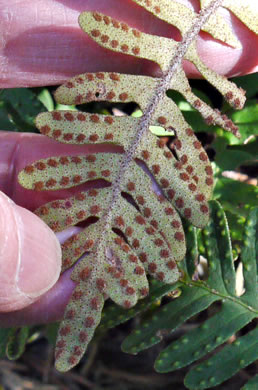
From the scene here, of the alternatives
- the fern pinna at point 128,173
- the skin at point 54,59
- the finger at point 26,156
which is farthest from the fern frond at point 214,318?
the finger at point 26,156

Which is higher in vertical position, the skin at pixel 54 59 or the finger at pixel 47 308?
the skin at pixel 54 59

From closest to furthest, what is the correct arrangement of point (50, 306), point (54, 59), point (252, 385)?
point (252, 385) < point (50, 306) < point (54, 59)

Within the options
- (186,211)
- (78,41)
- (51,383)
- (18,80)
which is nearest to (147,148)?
(186,211)

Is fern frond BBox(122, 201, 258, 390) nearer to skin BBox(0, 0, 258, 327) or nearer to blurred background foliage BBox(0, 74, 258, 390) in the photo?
blurred background foliage BBox(0, 74, 258, 390)

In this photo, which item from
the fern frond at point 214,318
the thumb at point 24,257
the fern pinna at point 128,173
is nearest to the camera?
the thumb at point 24,257

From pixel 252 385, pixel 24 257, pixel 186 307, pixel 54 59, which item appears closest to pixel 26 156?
pixel 54 59

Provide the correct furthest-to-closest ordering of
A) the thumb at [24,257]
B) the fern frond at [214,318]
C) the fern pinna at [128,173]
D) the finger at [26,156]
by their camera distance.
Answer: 1. the finger at [26,156]
2. the fern frond at [214,318]
3. the fern pinna at [128,173]
4. the thumb at [24,257]

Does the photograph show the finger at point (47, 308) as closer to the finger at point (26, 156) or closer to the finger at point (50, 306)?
the finger at point (50, 306)

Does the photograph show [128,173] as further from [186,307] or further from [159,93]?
[186,307]
